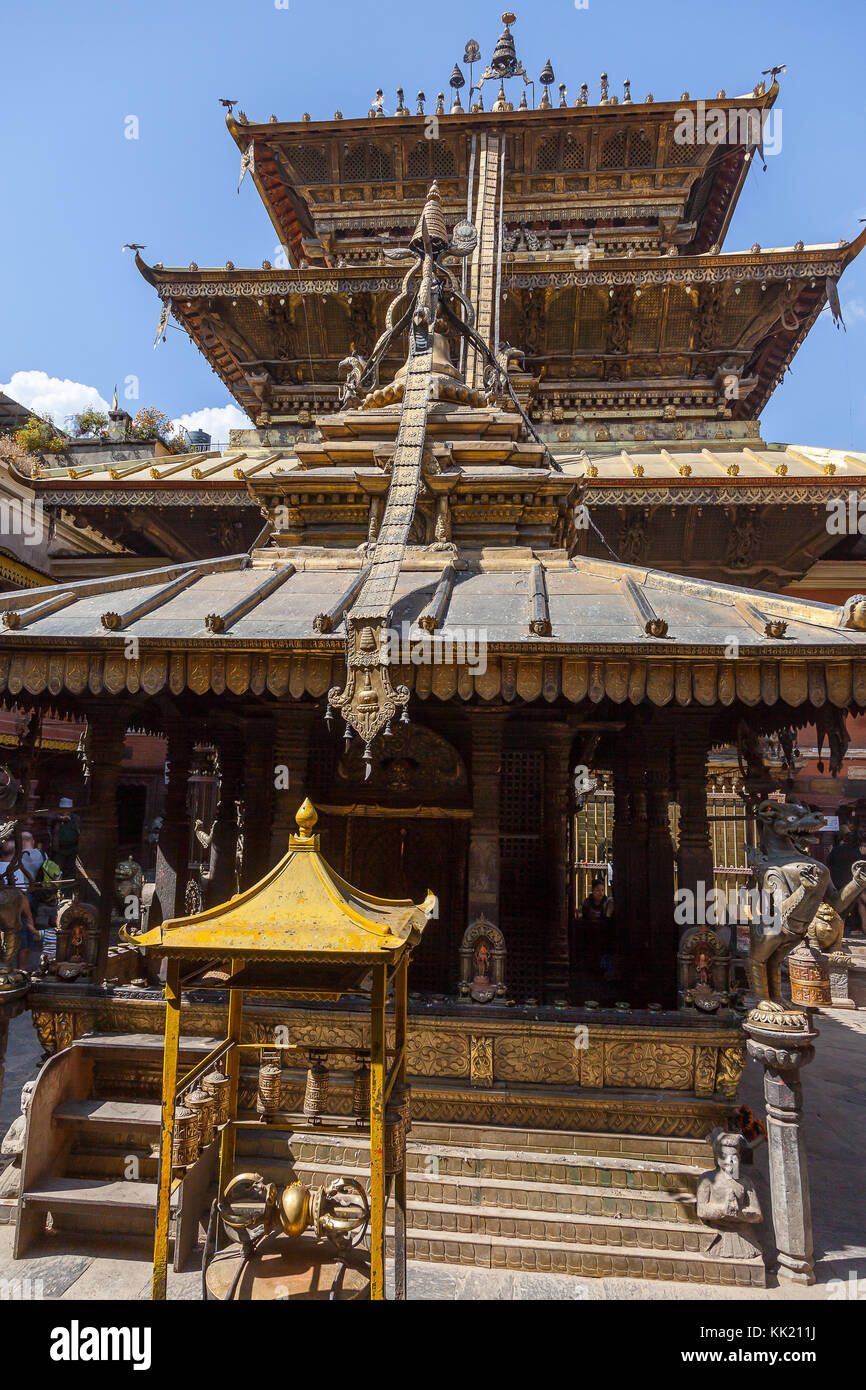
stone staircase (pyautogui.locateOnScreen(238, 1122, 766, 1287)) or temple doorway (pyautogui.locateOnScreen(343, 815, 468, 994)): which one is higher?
temple doorway (pyautogui.locateOnScreen(343, 815, 468, 994))

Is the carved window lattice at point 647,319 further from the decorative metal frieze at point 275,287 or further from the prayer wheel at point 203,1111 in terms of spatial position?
the prayer wheel at point 203,1111

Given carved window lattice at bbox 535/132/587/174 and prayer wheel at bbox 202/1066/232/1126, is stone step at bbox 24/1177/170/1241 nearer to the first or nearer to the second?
prayer wheel at bbox 202/1066/232/1126

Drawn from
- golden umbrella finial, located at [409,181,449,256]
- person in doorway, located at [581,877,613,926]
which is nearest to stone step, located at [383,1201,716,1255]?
person in doorway, located at [581,877,613,926]

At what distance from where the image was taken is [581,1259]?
5.49m

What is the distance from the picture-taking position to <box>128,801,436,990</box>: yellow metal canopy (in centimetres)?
371

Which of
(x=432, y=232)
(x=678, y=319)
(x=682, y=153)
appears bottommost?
(x=432, y=232)

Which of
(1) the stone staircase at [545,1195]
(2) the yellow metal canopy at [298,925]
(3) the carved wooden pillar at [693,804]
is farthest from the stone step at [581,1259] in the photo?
(2) the yellow metal canopy at [298,925]

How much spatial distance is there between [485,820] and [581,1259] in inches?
132

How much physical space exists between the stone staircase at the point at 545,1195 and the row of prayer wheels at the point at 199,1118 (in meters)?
1.37

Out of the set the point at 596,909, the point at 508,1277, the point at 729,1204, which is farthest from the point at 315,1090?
the point at 596,909

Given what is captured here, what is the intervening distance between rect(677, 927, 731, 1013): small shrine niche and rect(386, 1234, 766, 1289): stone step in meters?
1.78

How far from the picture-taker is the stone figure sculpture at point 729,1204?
5.38 m

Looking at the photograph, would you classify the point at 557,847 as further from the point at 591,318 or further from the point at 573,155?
the point at 573,155

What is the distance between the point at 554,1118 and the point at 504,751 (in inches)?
162
